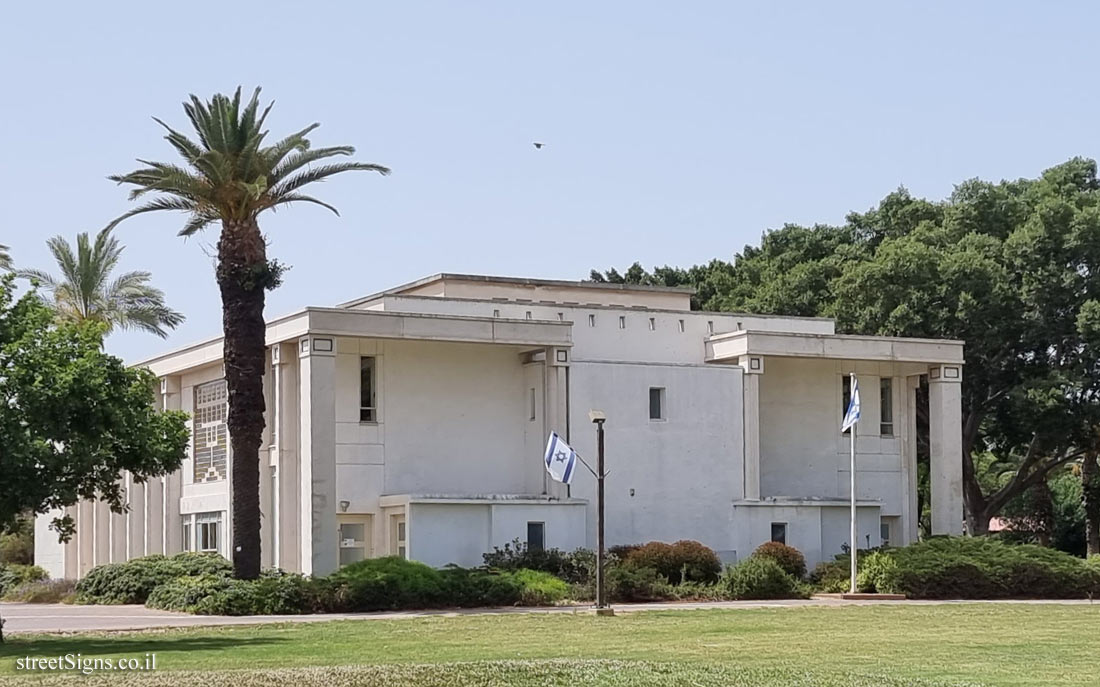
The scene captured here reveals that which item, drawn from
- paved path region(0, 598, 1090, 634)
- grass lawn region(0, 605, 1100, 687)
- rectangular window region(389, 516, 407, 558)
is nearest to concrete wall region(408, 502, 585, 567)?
rectangular window region(389, 516, 407, 558)

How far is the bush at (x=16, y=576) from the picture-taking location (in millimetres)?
48906

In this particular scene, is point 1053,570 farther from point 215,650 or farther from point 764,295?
point 215,650

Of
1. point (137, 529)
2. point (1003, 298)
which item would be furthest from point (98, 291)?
point (1003, 298)

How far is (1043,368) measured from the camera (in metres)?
57.5

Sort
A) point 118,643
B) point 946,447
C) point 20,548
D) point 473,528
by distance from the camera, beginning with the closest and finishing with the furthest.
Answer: point 118,643 < point 473,528 < point 946,447 < point 20,548

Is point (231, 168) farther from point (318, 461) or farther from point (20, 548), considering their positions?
point (20, 548)

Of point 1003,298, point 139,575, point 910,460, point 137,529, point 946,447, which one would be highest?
point 1003,298

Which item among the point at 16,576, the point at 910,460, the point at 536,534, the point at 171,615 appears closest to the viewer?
the point at 171,615

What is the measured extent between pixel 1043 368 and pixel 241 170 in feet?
102

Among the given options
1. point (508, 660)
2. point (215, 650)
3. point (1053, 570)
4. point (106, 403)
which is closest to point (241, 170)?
point (106, 403)

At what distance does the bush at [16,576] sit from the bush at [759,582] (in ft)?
69.4

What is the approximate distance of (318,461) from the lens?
41719 millimetres

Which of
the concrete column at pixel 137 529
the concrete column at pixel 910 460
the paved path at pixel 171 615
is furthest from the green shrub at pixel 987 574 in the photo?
the concrete column at pixel 137 529

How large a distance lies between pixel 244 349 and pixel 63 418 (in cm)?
1354
